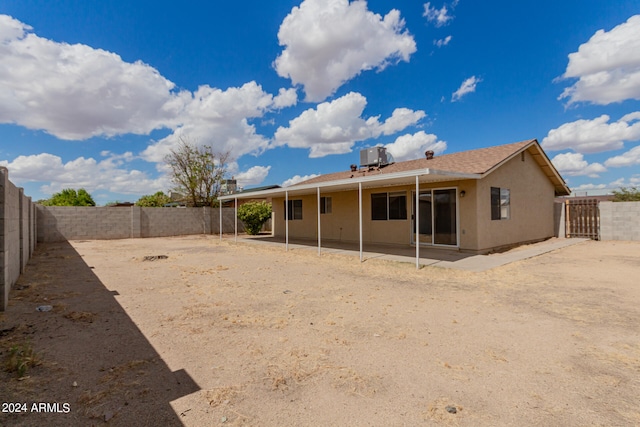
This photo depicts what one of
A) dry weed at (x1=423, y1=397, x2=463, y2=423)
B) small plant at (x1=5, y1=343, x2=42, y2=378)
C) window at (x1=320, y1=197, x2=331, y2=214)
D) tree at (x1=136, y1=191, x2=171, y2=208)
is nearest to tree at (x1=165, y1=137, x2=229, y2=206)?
tree at (x1=136, y1=191, x2=171, y2=208)

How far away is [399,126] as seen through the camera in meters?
26.6

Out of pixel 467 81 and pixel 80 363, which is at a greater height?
pixel 467 81

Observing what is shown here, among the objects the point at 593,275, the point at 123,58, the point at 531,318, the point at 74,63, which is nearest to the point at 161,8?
the point at 123,58

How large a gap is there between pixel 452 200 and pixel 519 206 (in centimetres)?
364

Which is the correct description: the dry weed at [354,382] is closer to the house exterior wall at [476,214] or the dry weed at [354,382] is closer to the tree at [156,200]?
the house exterior wall at [476,214]

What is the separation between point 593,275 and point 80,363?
9.09 meters

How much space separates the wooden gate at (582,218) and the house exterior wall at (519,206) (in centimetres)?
79

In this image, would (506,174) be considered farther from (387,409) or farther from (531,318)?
(387,409)

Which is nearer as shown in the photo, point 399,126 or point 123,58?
point 123,58

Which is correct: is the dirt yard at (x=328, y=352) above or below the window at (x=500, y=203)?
below

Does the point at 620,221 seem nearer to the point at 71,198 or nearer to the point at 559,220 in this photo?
the point at 559,220

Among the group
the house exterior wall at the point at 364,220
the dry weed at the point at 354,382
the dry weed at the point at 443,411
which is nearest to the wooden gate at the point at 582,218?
the house exterior wall at the point at 364,220

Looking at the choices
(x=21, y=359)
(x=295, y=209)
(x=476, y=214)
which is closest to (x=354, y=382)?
(x=21, y=359)

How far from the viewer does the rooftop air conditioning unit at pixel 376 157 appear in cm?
1413
